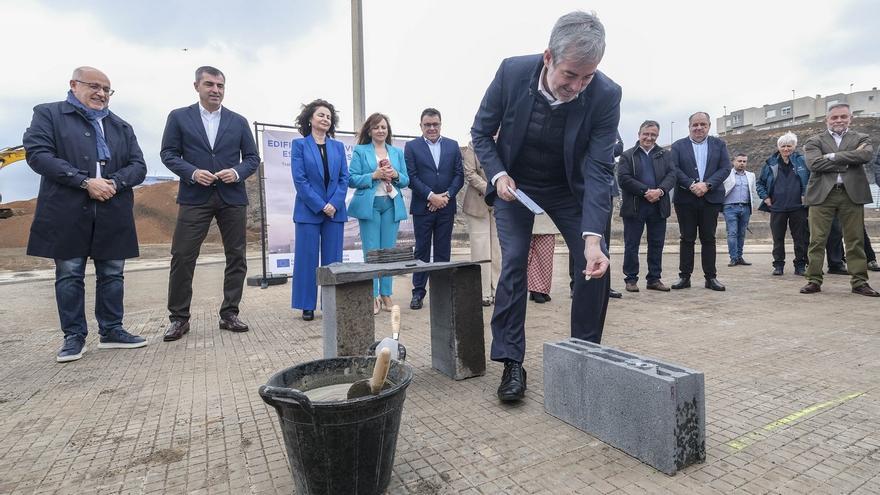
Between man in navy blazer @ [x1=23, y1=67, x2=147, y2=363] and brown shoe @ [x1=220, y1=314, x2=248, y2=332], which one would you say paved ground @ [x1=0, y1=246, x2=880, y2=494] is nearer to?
brown shoe @ [x1=220, y1=314, x2=248, y2=332]

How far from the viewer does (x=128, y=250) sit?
4.04 metres

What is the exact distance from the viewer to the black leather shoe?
257cm

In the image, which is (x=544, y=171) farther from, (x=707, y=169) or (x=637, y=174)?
(x=707, y=169)

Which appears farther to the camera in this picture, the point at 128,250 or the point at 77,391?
the point at 128,250

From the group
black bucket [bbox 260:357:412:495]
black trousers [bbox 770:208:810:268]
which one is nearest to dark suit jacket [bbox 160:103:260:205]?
black bucket [bbox 260:357:412:495]

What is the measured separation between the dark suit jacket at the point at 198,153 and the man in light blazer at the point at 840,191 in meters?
6.06

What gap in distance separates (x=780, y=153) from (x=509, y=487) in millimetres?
8389

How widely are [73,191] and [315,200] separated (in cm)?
190

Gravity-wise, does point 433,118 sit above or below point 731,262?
above

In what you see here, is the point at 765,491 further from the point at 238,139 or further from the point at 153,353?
the point at 238,139

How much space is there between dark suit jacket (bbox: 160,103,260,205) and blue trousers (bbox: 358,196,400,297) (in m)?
1.27

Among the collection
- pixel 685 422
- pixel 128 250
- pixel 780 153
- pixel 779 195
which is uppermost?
pixel 780 153

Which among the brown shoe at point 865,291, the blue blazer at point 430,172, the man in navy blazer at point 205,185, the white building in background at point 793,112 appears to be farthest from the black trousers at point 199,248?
the white building in background at point 793,112

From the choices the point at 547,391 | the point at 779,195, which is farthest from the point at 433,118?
the point at 779,195
